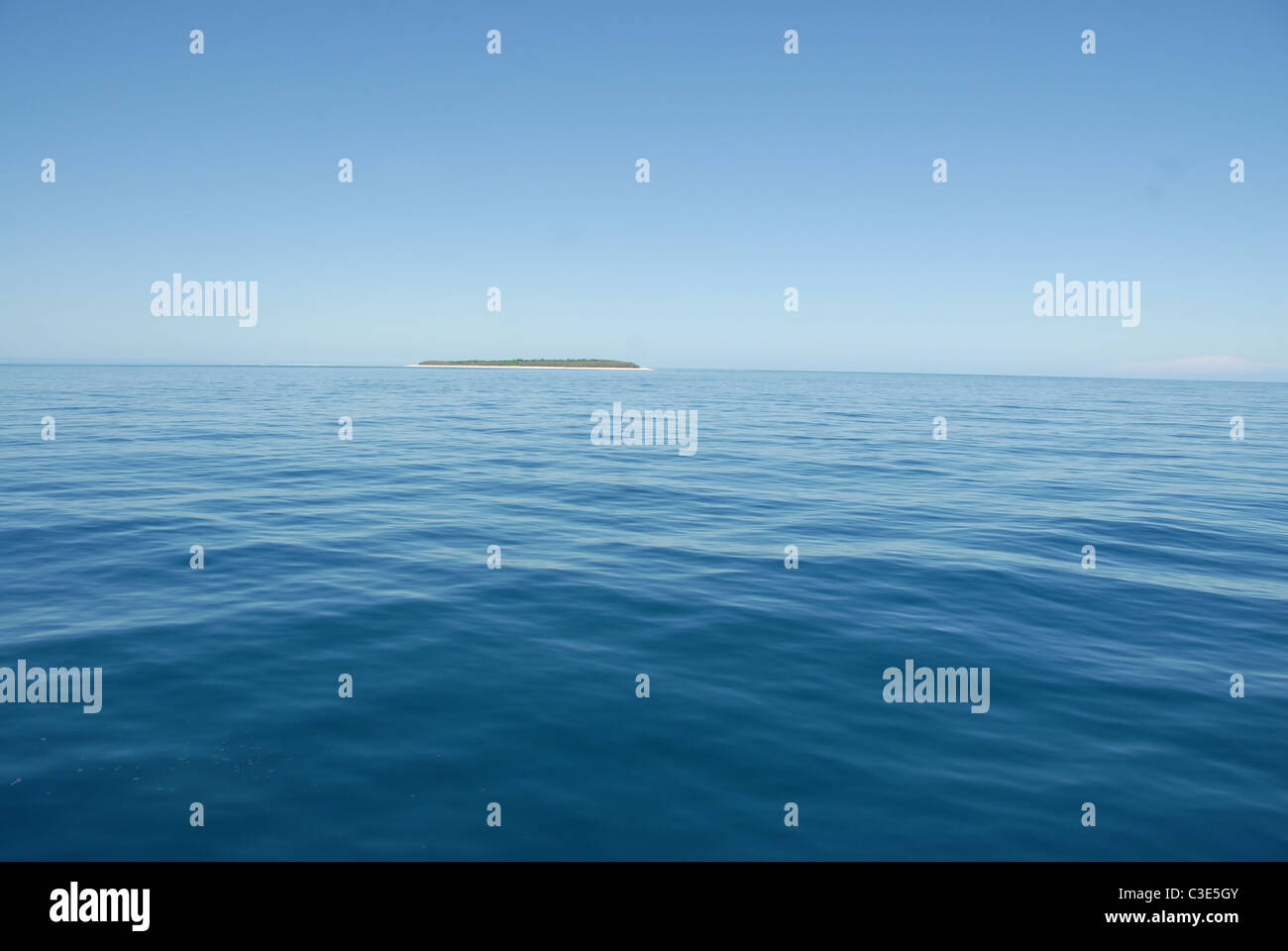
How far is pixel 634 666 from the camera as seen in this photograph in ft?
31.4

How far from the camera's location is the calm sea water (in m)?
6.36

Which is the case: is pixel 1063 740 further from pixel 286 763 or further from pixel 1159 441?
pixel 1159 441

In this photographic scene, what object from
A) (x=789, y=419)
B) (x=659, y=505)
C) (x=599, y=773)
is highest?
(x=789, y=419)

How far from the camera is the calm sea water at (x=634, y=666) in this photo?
636 centimetres

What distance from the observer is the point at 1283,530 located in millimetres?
17703

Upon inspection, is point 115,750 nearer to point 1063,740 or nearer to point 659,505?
point 1063,740

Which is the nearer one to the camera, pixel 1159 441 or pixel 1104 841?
pixel 1104 841
